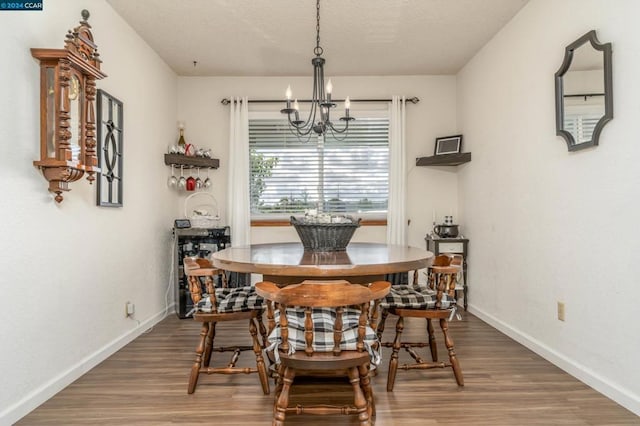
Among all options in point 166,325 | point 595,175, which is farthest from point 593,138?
point 166,325

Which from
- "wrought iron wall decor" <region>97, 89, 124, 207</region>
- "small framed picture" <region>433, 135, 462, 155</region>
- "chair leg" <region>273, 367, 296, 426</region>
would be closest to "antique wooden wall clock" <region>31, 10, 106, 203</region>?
"wrought iron wall decor" <region>97, 89, 124, 207</region>

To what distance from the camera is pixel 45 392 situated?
7.21 feet

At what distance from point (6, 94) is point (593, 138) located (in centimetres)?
305

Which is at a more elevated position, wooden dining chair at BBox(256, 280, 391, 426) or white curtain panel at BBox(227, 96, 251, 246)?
white curtain panel at BBox(227, 96, 251, 246)

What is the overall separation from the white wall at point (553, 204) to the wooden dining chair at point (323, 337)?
1410mm

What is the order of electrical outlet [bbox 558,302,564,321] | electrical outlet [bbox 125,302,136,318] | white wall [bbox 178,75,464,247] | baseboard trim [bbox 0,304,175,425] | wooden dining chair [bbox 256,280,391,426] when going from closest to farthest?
wooden dining chair [bbox 256,280,391,426], baseboard trim [bbox 0,304,175,425], electrical outlet [bbox 558,302,564,321], electrical outlet [bbox 125,302,136,318], white wall [bbox 178,75,464,247]

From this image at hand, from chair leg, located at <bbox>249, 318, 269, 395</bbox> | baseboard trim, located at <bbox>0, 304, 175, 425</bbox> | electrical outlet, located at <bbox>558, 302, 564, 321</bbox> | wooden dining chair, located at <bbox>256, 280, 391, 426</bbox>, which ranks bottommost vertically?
baseboard trim, located at <bbox>0, 304, 175, 425</bbox>

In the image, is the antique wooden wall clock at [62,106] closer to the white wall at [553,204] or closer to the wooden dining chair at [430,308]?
the wooden dining chair at [430,308]

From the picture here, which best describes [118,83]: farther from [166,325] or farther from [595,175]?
[595,175]

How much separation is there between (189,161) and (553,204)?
3315 mm

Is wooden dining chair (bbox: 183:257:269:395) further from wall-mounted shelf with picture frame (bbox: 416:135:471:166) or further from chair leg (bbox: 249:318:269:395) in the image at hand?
wall-mounted shelf with picture frame (bbox: 416:135:471:166)

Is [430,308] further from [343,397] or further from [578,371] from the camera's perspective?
[578,371]

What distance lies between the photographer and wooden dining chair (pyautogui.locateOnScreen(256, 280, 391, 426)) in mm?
1540

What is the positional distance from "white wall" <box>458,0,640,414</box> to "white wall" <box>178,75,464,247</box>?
43cm
